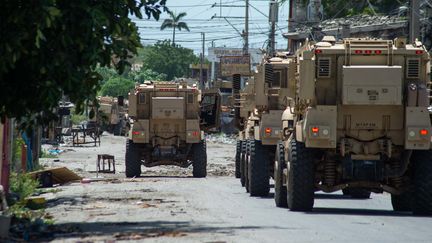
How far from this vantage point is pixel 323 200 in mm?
26594

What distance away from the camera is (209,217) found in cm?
2017

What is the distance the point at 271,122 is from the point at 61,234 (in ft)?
39.5

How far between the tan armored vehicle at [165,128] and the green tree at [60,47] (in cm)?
2008

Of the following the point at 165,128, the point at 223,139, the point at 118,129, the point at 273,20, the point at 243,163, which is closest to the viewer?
the point at 243,163

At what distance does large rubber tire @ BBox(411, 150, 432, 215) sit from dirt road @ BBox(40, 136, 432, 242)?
16.4 inches

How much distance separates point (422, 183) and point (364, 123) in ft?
5.07

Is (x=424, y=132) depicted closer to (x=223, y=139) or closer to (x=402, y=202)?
(x=402, y=202)

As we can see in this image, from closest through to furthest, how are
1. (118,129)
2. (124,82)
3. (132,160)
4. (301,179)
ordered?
(301,179) < (132,160) < (118,129) < (124,82)

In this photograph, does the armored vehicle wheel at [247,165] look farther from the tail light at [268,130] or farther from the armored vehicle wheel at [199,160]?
the armored vehicle wheel at [199,160]

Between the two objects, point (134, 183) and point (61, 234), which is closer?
point (61, 234)

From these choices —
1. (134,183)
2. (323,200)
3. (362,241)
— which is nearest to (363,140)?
(323,200)

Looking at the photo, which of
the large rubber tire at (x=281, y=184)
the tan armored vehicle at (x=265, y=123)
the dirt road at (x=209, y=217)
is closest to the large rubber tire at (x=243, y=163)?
the dirt road at (x=209, y=217)

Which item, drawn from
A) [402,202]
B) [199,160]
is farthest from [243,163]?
[402,202]

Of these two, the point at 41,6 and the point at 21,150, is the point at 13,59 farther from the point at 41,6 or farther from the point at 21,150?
the point at 21,150
